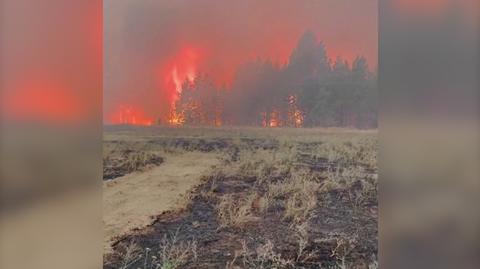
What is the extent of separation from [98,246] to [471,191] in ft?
6.44

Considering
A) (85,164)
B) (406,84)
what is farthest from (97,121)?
(406,84)

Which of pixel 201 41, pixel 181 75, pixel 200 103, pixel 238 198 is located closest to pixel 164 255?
pixel 238 198

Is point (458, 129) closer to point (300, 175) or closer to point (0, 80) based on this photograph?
point (300, 175)

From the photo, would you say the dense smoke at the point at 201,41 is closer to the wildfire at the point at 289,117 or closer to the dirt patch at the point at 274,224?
the wildfire at the point at 289,117

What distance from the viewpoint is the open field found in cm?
211

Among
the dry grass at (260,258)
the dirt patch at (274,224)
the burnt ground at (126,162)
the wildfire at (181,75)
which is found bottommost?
the dry grass at (260,258)

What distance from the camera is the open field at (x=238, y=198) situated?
83.2 inches

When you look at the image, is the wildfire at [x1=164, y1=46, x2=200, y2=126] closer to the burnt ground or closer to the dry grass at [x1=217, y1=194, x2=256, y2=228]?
the burnt ground

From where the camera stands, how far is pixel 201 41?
219 cm

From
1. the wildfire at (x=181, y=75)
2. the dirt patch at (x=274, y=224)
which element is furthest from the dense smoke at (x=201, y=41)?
the dirt patch at (x=274, y=224)

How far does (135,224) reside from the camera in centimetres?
215

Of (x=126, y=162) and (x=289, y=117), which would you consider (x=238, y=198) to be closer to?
(x=289, y=117)

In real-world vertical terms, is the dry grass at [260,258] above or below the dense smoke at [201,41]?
below

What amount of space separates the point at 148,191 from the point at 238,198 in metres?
0.51
